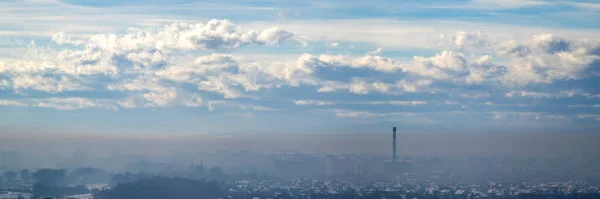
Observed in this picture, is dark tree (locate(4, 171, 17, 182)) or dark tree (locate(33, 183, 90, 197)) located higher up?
dark tree (locate(4, 171, 17, 182))

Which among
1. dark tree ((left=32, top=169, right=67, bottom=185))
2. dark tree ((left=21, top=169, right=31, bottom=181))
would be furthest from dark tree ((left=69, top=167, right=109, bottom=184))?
dark tree ((left=21, top=169, right=31, bottom=181))

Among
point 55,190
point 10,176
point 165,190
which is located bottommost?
point 55,190

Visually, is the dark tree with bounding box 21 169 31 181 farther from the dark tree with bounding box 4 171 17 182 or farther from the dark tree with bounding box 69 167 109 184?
the dark tree with bounding box 69 167 109 184

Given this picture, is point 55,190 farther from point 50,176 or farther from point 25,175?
point 25,175

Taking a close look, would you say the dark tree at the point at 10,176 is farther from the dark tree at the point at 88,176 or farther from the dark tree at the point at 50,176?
the dark tree at the point at 88,176

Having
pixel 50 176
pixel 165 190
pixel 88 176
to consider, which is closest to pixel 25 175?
pixel 50 176

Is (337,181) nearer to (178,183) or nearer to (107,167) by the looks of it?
(178,183)

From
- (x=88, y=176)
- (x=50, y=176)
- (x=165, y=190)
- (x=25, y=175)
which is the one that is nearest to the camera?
(x=165, y=190)

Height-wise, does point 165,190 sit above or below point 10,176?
below

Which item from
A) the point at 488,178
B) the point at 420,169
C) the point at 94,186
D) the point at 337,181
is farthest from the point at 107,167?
the point at 488,178

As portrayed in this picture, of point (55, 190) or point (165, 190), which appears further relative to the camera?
point (55, 190)
